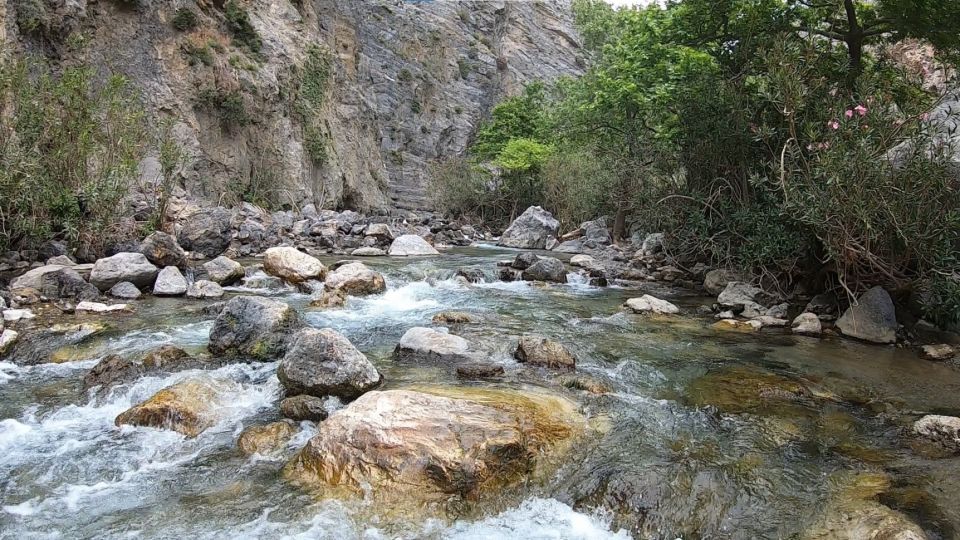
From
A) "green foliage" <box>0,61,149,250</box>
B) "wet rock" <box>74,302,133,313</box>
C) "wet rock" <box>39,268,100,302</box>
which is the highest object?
"green foliage" <box>0,61,149,250</box>

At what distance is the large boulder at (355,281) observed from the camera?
11.4m

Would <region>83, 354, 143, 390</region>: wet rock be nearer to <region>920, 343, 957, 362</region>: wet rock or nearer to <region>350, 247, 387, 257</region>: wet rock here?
<region>920, 343, 957, 362</region>: wet rock

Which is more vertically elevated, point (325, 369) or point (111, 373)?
point (325, 369)

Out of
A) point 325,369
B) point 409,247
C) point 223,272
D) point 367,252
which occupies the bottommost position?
point 367,252

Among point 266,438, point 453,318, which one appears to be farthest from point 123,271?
point 266,438

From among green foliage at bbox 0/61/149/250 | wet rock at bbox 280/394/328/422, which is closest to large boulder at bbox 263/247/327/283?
green foliage at bbox 0/61/149/250

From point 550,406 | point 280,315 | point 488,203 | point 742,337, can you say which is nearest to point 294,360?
point 280,315

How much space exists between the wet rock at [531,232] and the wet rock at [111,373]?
63.7 ft

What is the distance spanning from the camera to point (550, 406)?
5.34 m

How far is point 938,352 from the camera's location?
26.2 feet

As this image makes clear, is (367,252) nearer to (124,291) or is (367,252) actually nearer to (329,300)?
(329,300)

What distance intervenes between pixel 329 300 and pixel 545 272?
19.2 feet

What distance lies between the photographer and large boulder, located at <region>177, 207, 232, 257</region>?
49.4ft

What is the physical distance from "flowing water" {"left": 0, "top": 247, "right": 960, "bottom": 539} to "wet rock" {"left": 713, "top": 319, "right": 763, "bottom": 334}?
106 centimetres
